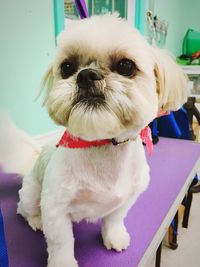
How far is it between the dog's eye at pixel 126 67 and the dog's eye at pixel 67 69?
0.31 feet

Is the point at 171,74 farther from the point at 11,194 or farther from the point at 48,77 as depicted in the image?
the point at 11,194

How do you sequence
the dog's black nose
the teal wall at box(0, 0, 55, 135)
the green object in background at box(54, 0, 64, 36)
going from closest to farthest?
the dog's black nose < the teal wall at box(0, 0, 55, 135) < the green object in background at box(54, 0, 64, 36)

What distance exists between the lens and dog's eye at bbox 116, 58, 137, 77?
53 cm

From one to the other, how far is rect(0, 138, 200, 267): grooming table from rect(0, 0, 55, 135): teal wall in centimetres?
29

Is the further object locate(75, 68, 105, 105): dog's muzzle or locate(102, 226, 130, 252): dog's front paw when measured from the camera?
locate(102, 226, 130, 252): dog's front paw

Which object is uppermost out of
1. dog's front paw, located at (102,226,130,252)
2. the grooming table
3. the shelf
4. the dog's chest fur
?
the dog's chest fur

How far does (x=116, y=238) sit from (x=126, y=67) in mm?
416

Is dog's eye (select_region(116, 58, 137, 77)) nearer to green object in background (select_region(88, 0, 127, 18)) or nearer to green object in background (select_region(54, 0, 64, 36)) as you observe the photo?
green object in background (select_region(54, 0, 64, 36))

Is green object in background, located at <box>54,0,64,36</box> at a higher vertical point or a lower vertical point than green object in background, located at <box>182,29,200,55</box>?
higher

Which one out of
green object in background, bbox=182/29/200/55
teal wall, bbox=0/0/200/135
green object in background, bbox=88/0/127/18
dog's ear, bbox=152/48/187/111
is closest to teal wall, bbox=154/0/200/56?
green object in background, bbox=182/29/200/55

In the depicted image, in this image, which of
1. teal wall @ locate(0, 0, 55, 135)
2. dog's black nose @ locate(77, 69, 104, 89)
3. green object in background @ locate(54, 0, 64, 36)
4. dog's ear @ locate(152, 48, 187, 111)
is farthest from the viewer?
green object in background @ locate(54, 0, 64, 36)

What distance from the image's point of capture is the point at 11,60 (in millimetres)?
1045

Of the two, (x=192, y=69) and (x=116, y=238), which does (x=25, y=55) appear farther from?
(x=192, y=69)

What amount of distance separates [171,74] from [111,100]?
195mm
